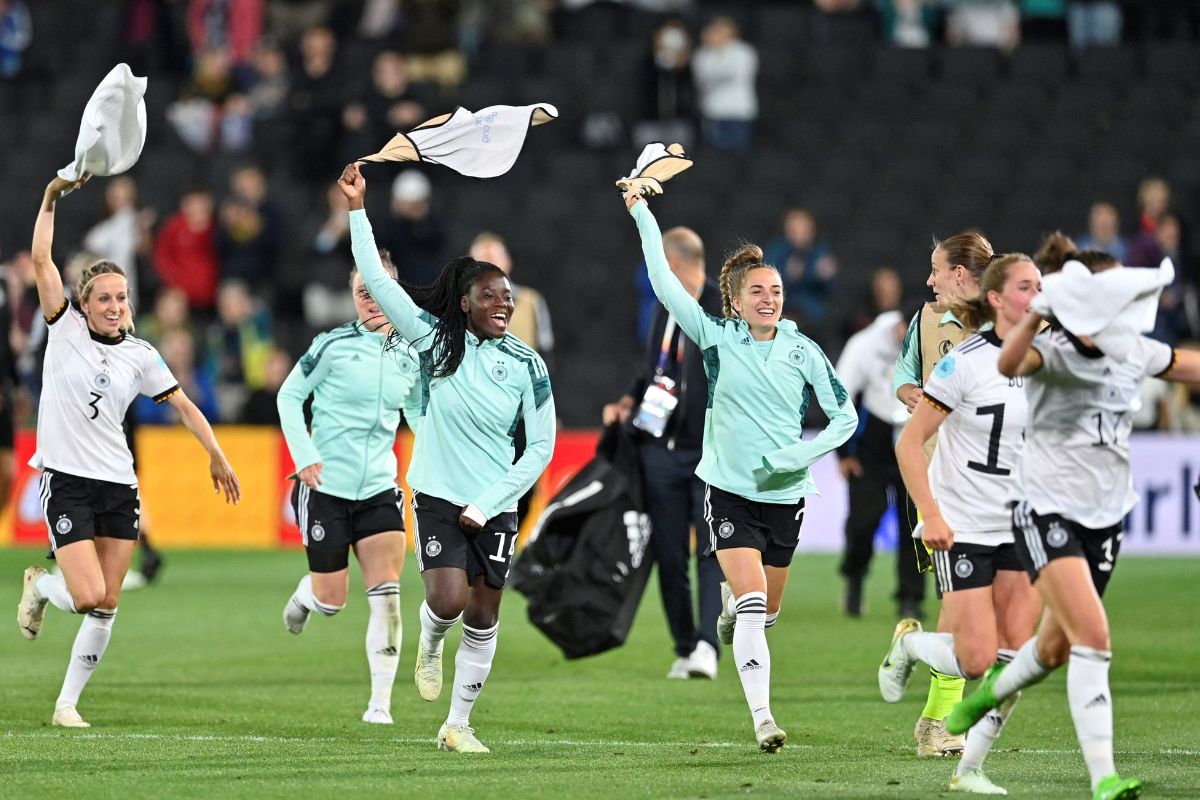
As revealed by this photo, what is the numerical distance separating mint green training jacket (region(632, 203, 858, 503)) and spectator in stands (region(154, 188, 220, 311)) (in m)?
12.4

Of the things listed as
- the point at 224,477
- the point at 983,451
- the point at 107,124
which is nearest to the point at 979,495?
the point at 983,451

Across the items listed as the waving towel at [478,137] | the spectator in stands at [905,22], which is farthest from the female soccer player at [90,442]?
the spectator in stands at [905,22]

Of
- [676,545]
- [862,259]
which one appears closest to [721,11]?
[862,259]

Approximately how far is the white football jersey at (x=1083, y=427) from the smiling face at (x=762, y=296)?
2082mm

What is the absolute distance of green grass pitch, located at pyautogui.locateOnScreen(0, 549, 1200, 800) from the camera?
763 cm

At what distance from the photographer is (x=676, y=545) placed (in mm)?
11648

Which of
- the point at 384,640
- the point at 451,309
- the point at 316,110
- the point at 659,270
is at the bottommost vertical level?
the point at 384,640

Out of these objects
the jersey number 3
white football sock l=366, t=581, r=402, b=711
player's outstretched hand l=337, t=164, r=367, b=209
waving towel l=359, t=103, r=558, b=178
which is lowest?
white football sock l=366, t=581, r=402, b=711

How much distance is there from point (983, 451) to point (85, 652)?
4.38m

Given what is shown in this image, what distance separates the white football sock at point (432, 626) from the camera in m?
8.60

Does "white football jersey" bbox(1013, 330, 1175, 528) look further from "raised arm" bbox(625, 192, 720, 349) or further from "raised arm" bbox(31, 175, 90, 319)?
"raised arm" bbox(31, 175, 90, 319)

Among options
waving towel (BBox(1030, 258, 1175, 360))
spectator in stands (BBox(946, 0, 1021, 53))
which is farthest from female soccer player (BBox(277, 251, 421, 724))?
spectator in stands (BBox(946, 0, 1021, 53))

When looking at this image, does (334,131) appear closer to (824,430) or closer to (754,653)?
(824,430)

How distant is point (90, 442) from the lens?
9211 mm
